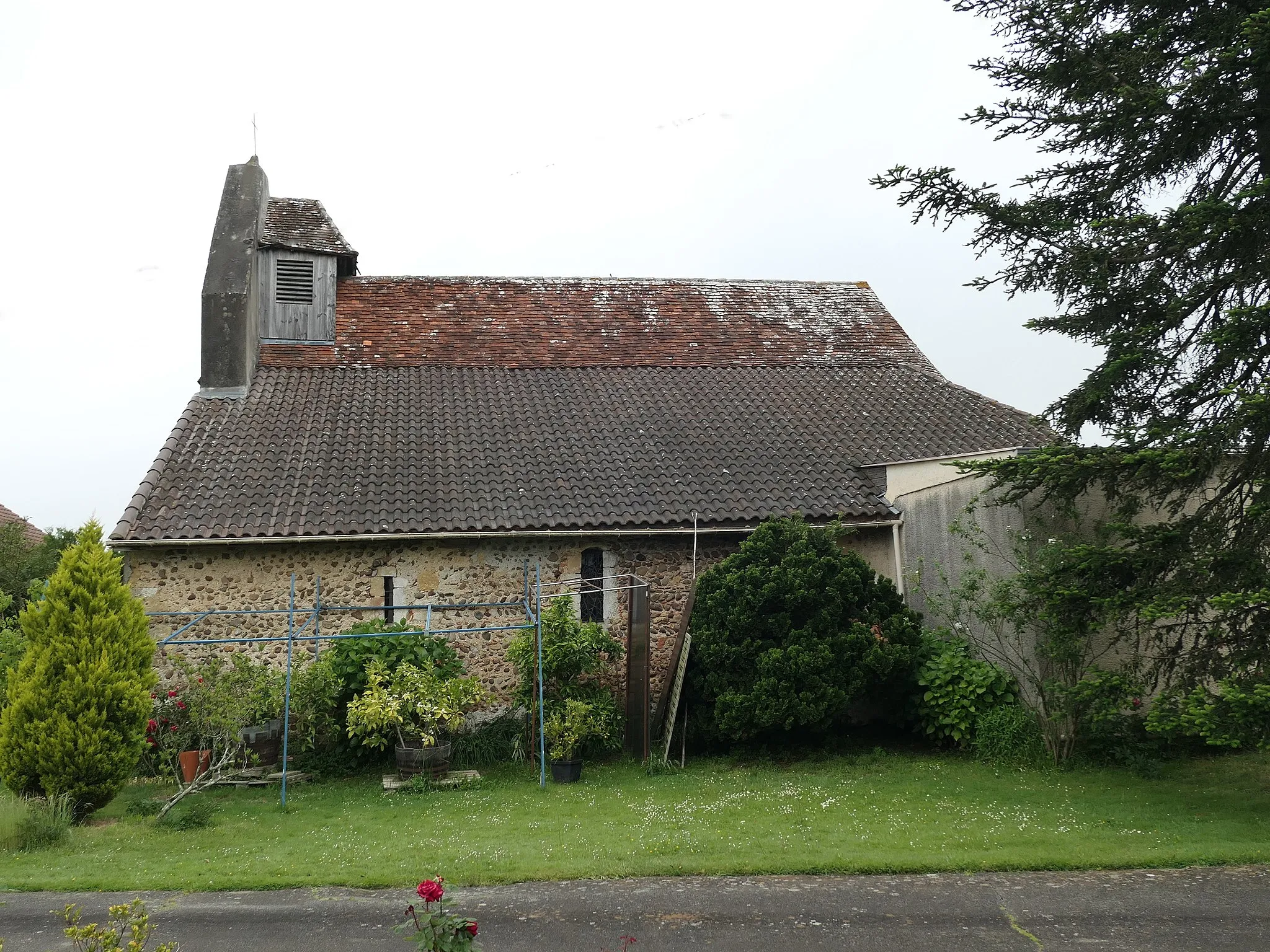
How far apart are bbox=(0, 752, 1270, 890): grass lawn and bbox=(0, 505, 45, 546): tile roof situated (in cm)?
1726

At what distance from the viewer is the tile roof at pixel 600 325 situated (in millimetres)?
17281

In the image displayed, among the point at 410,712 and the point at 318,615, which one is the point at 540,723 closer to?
the point at 410,712

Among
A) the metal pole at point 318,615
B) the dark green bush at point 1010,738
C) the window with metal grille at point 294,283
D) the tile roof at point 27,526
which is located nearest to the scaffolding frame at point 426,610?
the metal pole at point 318,615

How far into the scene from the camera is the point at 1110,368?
8438mm

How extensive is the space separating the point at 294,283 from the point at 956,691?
13028mm

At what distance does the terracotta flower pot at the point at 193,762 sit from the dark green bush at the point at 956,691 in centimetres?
825

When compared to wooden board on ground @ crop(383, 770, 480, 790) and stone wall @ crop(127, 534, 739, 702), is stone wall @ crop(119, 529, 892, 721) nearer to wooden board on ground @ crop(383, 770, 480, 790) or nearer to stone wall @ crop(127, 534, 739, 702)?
stone wall @ crop(127, 534, 739, 702)

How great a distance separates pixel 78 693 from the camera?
897 centimetres

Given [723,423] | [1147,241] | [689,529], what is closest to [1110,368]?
[1147,241]

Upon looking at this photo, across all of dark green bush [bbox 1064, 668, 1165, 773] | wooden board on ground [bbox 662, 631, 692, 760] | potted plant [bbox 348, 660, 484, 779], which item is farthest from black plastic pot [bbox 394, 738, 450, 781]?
dark green bush [bbox 1064, 668, 1165, 773]

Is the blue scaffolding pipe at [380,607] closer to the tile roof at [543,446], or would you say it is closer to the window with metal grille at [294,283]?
the tile roof at [543,446]

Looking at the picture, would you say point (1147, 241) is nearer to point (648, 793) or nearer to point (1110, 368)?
point (1110, 368)

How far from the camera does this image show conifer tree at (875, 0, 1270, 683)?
7.54 m

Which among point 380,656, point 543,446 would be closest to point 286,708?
point 380,656
